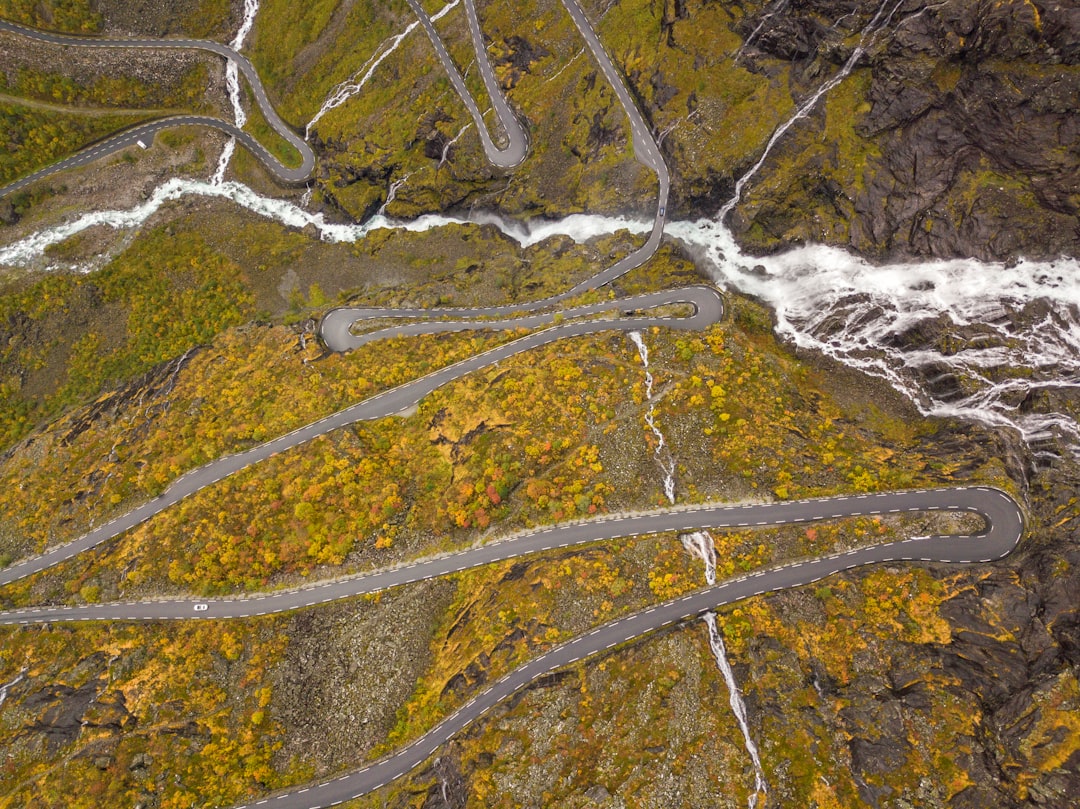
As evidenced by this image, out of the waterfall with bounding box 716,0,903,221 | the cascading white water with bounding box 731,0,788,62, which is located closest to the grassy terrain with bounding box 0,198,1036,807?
the waterfall with bounding box 716,0,903,221

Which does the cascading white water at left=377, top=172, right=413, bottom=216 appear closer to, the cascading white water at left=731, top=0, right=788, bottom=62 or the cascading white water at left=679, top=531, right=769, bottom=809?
the cascading white water at left=731, top=0, right=788, bottom=62

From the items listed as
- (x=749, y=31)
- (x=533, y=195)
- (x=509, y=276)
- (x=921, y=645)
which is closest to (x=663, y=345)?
(x=509, y=276)

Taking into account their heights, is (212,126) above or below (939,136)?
above

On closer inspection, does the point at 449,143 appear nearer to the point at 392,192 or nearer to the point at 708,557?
the point at 392,192

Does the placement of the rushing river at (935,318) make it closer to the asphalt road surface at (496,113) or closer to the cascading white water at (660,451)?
the asphalt road surface at (496,113)

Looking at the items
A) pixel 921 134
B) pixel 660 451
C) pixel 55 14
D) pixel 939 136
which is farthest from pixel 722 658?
pixel 55 14

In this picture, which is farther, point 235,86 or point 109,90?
point 235,86
